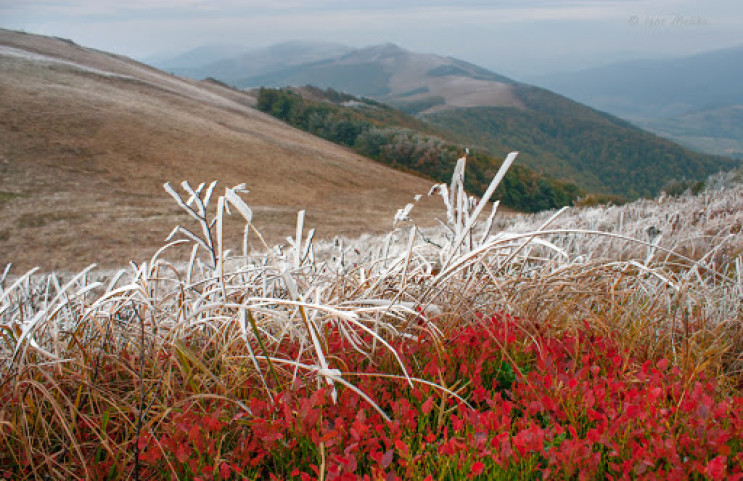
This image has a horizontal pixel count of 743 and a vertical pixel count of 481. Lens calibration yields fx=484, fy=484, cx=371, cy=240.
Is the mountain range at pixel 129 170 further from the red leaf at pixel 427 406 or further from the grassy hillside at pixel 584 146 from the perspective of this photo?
the grassy hillside at pixel 584 146

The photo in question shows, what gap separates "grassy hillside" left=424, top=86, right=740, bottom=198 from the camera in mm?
117125

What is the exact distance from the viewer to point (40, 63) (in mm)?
31984

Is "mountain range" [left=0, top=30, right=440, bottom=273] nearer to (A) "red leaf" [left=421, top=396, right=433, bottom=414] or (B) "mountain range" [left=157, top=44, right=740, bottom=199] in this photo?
(A) "red leaf" [left=421, top=396, right=433, bottom=414]

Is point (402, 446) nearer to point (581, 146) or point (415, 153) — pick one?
point (415, 153)

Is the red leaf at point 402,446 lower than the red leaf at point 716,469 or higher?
lower

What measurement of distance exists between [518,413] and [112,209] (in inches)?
575

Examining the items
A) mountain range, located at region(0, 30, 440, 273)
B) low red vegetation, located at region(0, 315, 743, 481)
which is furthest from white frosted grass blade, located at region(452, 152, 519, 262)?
mountain range, located at region(0, 30, 440, 273)

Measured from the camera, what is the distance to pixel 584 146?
155 m

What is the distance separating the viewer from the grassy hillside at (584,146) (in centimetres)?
11712

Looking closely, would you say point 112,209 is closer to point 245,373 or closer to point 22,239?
point 22,239

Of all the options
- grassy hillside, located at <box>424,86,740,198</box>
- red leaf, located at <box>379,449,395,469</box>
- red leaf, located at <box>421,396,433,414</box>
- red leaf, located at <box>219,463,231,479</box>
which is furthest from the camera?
grassy hillside, located at <box>424,86,740,198</box>

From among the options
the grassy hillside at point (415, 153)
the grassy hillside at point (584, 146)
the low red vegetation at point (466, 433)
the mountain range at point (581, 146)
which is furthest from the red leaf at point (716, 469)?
the grassy hillside at point (584, 146)

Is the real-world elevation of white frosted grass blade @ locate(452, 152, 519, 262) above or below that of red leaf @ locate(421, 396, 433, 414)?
above

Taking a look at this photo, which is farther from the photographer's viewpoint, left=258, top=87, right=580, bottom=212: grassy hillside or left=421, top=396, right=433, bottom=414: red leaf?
left=258, top=87, right=580, bottom=212: grassy hillside
